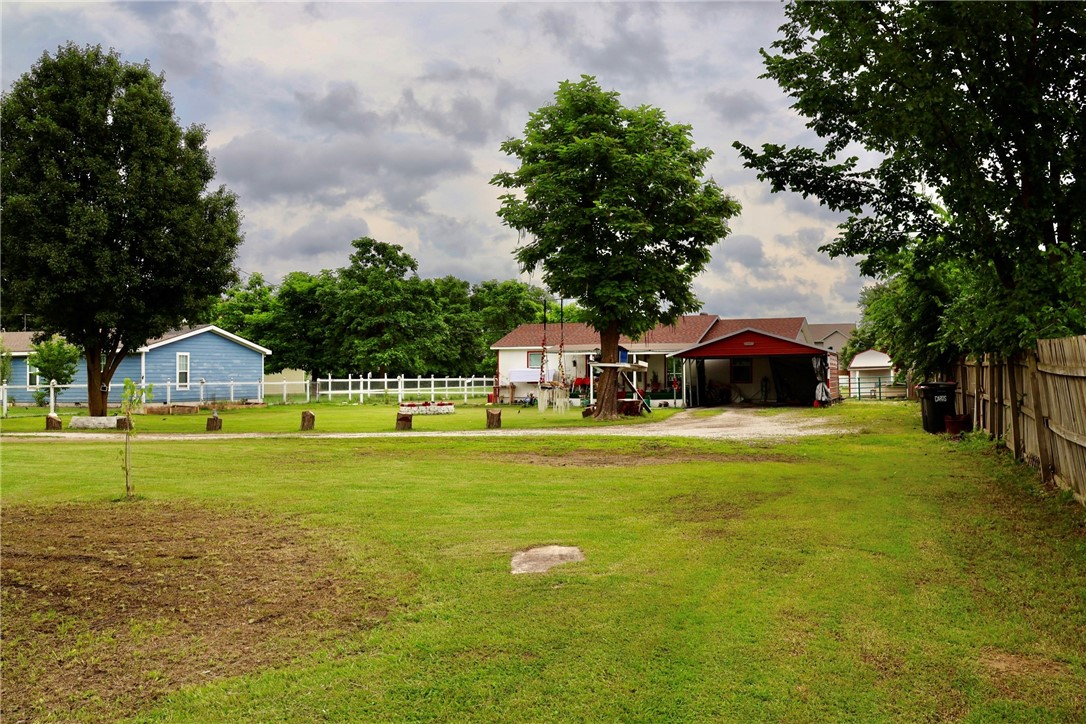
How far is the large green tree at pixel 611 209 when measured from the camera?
89.1 ft

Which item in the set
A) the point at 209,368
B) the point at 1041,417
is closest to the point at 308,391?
the point at 209,368

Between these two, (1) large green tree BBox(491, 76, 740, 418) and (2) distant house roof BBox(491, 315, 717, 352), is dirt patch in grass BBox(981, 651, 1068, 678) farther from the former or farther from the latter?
(2) distant house roof BBox(491, 315, 717, 352)

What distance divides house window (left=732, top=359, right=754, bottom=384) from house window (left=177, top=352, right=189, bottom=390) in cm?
2860

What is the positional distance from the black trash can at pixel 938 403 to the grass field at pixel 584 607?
28.7ft

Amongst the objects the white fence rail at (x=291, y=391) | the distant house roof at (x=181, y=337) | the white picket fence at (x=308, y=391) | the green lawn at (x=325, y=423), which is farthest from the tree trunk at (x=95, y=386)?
the distant house roof at (x=181, y=337)

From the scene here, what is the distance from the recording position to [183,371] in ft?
134

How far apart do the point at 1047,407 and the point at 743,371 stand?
3291 centimetres

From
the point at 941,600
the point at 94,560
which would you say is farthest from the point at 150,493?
the point at 941,600

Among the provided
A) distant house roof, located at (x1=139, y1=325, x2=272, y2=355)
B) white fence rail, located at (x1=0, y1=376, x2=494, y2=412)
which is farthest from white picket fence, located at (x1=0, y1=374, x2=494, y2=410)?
distant house roof, located at (x1=139, y1=325, x2=272, y2=355)

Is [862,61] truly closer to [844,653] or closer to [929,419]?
[844,653]

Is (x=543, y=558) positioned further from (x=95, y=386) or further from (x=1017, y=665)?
(x=95, y=386)

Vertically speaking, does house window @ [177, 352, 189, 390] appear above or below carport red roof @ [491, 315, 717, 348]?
below

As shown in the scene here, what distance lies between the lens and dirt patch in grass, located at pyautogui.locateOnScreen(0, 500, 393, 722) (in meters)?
4.61

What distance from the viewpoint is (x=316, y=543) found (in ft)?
25.8
